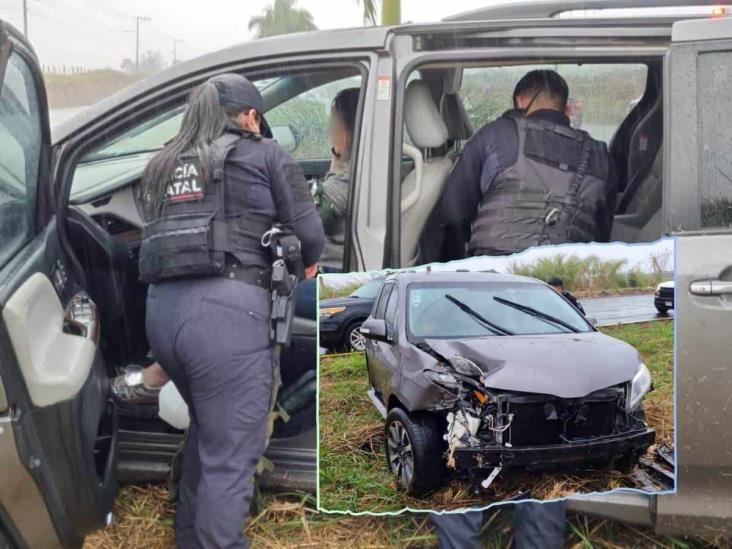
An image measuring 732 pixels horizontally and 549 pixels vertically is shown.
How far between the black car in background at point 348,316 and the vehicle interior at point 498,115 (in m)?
0.28

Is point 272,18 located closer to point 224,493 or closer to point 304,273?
point 304,273

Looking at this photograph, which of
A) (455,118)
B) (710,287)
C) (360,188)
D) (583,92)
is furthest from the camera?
(455,118)

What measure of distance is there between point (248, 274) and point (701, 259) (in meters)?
1.26

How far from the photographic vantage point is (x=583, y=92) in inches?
107

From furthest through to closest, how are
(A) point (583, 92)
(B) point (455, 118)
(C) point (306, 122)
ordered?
(B) point (455, 118)
(A) point (583, 92)
(C) point (306, 122)

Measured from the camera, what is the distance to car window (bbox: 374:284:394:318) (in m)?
2.29

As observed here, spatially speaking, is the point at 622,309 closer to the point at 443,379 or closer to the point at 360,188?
the point at 443,379

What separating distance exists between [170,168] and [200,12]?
0.56 m

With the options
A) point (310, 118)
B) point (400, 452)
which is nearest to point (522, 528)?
point (400, 452)

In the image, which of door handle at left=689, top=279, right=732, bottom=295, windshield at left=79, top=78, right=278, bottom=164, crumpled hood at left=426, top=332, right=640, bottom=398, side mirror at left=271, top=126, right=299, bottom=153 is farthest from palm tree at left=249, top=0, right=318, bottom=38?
door handle at left=689, top=279, right=732, bottom=295

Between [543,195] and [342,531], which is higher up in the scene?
[543,195]

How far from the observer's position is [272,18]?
8.35 ft

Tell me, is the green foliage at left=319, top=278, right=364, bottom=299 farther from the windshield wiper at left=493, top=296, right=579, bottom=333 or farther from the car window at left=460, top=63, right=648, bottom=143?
the car window at left=460, top=63, right=648, bottom=143

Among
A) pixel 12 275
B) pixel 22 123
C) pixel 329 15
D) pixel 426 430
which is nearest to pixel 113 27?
pixel 22 123
